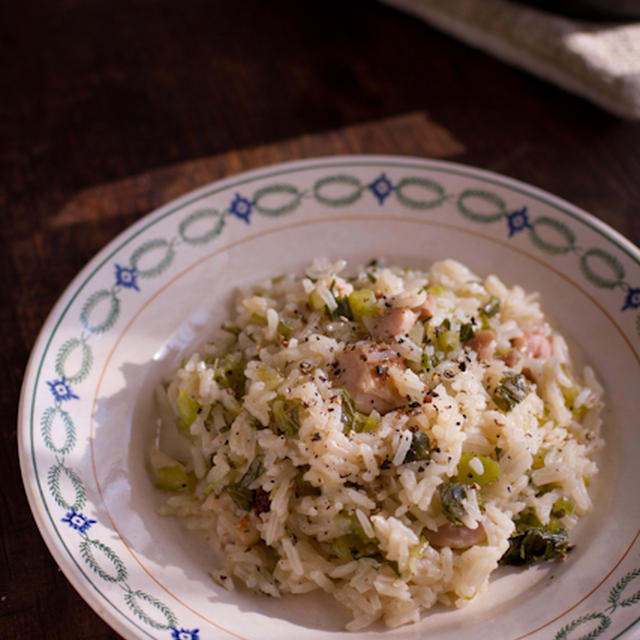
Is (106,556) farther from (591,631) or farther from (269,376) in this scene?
(591,631)

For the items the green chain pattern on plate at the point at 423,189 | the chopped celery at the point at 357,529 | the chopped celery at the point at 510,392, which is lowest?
the chopped celery at the point at 357,529

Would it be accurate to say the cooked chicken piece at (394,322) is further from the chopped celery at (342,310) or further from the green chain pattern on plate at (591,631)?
the green chain pattern on plate at (591,631)

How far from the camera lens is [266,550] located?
2.97m

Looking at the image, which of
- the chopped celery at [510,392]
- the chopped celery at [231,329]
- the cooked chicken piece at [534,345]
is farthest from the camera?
the chopped celery at [231,329]

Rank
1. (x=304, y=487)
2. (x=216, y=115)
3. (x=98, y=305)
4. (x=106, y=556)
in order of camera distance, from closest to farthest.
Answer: (x=106, y=556), (x=304, y=487), (x=98, y=305), (x=216, y=115)

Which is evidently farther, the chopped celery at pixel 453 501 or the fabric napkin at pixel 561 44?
the fabric napkin at pixel 561 44

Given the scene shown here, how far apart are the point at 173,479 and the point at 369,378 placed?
947 millimetres

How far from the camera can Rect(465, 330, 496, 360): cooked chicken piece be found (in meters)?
3.23

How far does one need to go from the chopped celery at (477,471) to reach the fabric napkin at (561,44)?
9.36 ft

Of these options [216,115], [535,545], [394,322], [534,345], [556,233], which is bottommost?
[535,545]

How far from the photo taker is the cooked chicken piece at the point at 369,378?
2.99 meters

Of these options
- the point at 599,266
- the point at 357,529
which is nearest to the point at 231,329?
the point at 357,529

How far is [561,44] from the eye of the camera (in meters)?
4.78

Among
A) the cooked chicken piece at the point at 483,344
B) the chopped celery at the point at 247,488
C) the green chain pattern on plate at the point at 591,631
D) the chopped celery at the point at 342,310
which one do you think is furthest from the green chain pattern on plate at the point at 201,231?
the green chain pattern on plate at the point at 591,631
